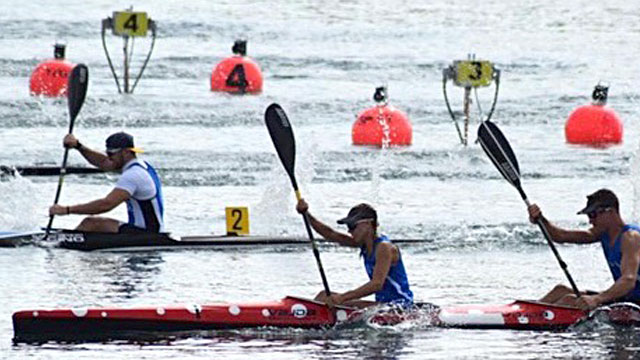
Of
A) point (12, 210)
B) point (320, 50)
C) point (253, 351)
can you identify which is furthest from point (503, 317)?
point (320, 50)

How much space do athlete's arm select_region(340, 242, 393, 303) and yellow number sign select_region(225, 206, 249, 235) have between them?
4.83 meters

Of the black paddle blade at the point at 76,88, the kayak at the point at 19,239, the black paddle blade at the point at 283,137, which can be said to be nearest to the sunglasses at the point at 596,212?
the black paddle blade at the point at 283,137

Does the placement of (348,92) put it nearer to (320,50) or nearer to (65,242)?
(320,50)

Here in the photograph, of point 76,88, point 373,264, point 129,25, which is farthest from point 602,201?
point 129,25

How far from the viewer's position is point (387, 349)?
49.8ft

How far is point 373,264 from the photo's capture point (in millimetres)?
15477

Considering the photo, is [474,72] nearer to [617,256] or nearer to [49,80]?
[49,80]

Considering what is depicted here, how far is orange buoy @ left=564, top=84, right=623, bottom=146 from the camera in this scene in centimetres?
2944

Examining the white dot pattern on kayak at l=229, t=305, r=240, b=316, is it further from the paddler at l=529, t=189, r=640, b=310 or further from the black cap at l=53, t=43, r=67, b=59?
the black cap at l=53, t=43, r=67, b=59

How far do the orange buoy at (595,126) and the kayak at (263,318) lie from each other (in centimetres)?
1373

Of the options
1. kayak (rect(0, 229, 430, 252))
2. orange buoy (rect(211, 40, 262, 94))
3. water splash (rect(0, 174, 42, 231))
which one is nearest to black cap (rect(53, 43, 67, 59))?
orange buoy (rect(211, 40, 262, 94))

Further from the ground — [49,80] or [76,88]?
[76,88]

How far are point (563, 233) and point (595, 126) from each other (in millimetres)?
13451

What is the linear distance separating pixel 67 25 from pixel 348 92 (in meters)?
12.1
